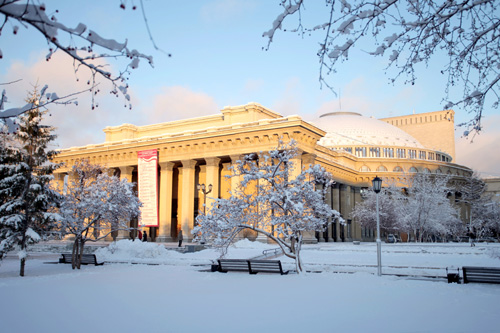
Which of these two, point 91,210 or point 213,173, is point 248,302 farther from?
point 213,173

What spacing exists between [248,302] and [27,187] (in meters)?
12.5

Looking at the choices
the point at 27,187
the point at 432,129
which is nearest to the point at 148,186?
the point at 27,187

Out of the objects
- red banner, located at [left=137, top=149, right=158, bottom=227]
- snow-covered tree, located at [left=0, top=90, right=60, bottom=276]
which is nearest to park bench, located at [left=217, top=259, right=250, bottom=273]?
snow-covered tree, located at [left=0, top=90, right=60, bottom=276]

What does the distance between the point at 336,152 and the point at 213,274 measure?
49308 millimetres

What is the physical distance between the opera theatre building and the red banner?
10cm

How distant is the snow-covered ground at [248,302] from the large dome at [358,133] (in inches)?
2249

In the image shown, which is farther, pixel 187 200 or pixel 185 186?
pixel 185 186

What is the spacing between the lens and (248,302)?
10.6m

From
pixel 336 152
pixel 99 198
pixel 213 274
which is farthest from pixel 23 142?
pixel 336 152

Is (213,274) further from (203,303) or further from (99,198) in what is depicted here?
(99,198)

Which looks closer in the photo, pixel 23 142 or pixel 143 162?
pixel 23 142

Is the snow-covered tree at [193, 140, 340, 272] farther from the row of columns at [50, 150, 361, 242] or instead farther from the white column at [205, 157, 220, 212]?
the white column at [205, 157, 220, 212]

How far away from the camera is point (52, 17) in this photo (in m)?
3.79

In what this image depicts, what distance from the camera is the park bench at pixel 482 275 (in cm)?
1336
